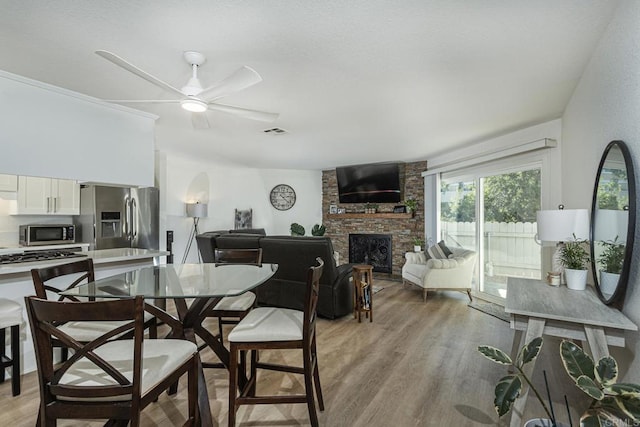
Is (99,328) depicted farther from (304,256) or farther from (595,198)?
(595,198)

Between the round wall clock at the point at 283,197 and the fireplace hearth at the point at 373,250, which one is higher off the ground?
the round wall clock at the point at 283,197

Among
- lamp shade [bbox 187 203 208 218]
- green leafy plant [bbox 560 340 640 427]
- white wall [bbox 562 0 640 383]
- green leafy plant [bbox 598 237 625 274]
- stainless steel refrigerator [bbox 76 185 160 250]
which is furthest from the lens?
lamp shade [bbox 187 203 208 218]

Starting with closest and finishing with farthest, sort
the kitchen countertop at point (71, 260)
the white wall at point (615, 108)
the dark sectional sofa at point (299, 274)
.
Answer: the white wall at point (615, 108), the kitchen countertop at point (71, 260), the dark sectional sofa at point (299, 274)

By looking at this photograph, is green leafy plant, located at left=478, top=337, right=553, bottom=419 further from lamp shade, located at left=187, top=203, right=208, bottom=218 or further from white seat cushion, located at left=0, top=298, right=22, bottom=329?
lamp shade, located at left=187, top=203, right=208, bottom=218

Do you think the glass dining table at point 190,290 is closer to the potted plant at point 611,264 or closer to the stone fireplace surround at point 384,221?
the potted plant at point 611,264

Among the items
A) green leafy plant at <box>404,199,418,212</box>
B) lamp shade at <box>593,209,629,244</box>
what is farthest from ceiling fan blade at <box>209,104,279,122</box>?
green leafy plant at <box>404,199,418,212</box>

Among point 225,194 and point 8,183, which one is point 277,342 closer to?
point 8,183

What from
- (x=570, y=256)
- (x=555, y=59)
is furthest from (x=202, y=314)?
(x=555, y=59)

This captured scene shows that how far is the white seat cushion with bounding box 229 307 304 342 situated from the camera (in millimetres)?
1705

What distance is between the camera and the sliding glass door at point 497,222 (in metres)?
4.04

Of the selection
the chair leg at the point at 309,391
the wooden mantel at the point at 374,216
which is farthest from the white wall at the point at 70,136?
the wooden mantel at the point at 374,216

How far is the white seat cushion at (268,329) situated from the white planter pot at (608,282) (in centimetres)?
175

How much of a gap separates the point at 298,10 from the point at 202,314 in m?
1.87

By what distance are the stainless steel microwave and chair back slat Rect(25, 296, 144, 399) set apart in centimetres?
372
